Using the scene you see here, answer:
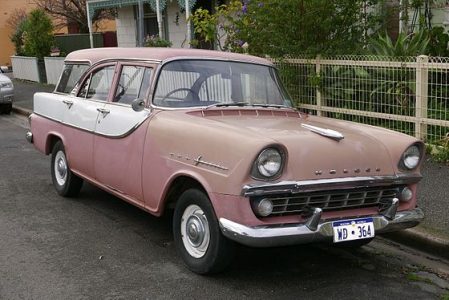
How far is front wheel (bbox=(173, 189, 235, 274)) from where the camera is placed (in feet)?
13.6

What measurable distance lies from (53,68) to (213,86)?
15554mm

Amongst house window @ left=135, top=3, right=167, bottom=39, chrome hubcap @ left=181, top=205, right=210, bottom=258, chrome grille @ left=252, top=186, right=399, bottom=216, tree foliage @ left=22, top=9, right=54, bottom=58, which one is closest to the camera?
chrome grille @ left=252, top=186, right=399, bottom=216

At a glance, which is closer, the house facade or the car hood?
the car hood

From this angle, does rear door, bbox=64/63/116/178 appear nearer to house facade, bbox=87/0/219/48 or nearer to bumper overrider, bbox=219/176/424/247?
bumper overrider, bbox=219/176/424/247

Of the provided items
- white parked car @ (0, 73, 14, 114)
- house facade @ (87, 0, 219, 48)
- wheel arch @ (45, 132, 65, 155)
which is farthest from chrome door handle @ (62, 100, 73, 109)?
house facade @ (87, 0, 219, 48)

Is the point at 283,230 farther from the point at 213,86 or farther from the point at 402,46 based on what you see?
the point at 402,46

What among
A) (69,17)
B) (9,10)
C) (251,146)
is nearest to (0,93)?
(251,146)

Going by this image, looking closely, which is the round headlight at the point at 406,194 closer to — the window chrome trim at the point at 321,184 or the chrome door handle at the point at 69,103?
the window chrome trim at the point at 321,184

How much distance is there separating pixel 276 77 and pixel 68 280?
2631mm

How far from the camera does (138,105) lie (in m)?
5.03

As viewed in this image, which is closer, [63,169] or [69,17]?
[63,169]

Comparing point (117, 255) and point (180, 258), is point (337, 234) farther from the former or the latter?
point (117, 255)

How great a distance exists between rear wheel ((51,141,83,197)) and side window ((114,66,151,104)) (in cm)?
138

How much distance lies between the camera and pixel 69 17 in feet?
99.1
